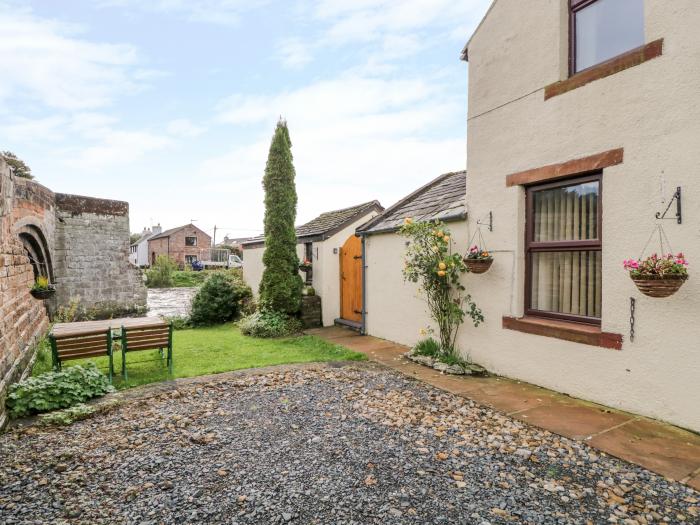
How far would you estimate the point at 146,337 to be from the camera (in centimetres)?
583

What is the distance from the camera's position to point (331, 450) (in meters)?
3.35

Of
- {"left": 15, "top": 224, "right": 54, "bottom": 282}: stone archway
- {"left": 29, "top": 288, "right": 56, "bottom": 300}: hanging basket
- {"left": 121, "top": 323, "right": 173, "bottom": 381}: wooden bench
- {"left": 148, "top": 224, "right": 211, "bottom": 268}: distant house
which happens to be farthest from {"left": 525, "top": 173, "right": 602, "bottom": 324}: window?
{"left": 148, "top": 224, "right": 211, "bottom": 268}: distant house

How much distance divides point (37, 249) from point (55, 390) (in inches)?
259

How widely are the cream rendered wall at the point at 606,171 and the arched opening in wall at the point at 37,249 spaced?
368 inches

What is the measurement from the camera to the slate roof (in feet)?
21.9

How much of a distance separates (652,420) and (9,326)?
25.2 feet

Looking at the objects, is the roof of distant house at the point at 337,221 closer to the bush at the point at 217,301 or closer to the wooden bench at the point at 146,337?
the bush at the point at 217,301

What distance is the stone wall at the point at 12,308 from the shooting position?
14.5ft

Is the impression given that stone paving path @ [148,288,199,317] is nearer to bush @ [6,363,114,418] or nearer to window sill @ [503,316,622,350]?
bush @ [6,363,114,418]

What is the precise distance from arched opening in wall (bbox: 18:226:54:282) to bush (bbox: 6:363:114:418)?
15.6 ft

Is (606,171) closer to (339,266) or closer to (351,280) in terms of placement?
(351,280)

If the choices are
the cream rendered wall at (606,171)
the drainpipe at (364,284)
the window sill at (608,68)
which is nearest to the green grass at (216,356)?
the drainpipe at (364,284)

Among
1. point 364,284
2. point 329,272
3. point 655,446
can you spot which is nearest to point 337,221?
point 329,272

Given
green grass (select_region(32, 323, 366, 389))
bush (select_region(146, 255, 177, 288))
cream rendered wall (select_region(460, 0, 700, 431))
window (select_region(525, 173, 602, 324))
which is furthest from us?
bush (select_region(146, 255, 177, 288))
